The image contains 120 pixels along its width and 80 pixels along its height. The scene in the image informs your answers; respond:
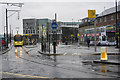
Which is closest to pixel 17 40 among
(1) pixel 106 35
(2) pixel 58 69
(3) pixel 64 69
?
(1) pixel 106 35

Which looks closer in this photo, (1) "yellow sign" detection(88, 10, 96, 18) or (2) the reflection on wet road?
(2) the reflection on wet road

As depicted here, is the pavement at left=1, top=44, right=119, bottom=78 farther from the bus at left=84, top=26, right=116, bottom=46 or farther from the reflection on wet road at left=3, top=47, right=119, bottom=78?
the bus at left=84, top=26, right=116, bottom=46

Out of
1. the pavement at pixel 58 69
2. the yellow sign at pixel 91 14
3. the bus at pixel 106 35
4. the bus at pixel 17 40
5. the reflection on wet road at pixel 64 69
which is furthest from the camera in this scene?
the bus at pixel 17 40

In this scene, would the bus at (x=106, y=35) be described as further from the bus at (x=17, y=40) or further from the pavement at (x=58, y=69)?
the pavement at (x=58, y=69)

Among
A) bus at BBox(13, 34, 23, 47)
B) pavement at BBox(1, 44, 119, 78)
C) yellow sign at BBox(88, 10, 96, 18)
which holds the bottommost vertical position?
pavement at BBox(1, 44, 119, 78)

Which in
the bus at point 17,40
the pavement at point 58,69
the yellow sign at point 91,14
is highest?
the yellow sign at point 91,14

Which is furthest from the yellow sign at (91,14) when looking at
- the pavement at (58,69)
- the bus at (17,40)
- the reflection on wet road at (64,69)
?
the bus at (17,40)

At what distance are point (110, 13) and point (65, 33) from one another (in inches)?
2590

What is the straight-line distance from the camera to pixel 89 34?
1887 inches

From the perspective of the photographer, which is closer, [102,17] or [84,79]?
[84,79]

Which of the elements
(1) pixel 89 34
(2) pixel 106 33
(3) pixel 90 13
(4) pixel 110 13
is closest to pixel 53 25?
(3) pixel 90 13

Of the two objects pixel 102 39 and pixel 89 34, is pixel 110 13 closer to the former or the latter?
pixel 89 34

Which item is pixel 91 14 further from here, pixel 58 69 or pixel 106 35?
pixel 106 35

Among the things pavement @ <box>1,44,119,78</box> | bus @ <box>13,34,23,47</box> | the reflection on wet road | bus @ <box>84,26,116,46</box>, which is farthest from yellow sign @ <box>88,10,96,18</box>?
bus @ <box>13,34,23,47</box>
